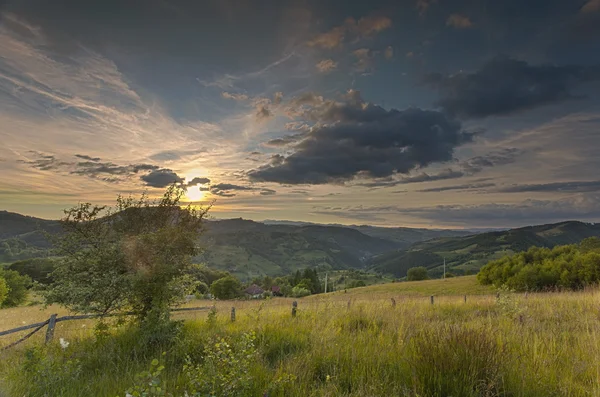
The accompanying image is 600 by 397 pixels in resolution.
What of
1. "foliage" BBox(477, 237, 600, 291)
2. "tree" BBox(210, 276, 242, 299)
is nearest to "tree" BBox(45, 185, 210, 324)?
"foliage" BBox(477, 237, 600, 291)

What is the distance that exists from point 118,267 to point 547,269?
8234 centimetres

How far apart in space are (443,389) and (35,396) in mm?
6146

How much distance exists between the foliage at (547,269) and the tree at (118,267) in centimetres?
5781

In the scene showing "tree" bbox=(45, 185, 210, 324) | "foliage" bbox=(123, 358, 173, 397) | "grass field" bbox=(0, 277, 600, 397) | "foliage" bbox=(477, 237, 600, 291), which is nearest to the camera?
"foliage" bbox=(123, 358, 173, 397)

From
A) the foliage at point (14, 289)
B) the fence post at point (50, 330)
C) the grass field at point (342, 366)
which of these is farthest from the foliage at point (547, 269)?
the foliage at point (14, 289)

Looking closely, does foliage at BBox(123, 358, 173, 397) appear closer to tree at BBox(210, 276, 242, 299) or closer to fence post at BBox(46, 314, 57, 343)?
fence post at BBox(46, 314, 57, 343)

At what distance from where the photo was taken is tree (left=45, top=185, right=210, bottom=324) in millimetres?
8523

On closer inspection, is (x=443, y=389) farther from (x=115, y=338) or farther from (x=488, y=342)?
(x=115, y=338)

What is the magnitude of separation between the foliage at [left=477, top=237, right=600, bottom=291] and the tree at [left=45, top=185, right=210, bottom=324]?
57806 millimetres

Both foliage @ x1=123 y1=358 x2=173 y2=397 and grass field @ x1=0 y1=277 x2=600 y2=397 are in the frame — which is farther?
grass field @ x1=0 y1=277 x2=600 y2=397

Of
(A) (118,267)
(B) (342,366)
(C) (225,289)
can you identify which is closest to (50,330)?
(A) (118,267)

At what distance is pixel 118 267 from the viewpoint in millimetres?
8938

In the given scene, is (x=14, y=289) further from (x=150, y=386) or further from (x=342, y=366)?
(x=342, y=366)

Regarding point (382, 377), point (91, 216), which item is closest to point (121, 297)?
point (91, 216)
